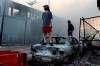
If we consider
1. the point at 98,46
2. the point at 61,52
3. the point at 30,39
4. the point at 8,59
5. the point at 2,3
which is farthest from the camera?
the point at 30,39

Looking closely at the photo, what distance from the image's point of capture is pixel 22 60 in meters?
5.05

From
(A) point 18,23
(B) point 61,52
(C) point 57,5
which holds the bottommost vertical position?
(B) point 61,52

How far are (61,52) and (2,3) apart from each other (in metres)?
14.0

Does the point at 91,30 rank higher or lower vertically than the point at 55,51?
higher

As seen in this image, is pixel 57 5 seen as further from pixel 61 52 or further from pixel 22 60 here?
pixel 22 60

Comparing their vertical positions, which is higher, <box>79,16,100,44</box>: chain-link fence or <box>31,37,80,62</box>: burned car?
<box>79,16,100,44</box>: chain-link fence

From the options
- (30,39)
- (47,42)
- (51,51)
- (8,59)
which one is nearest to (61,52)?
(51,51)

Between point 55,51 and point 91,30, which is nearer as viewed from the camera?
point 55,51

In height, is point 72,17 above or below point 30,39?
above

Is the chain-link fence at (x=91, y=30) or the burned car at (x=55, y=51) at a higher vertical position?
the chain-link fence at (x=91, y=30)

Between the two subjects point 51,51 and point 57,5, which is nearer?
point 51,51

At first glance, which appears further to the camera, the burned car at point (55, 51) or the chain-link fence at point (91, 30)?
the chain-link fence at point (91, 30)

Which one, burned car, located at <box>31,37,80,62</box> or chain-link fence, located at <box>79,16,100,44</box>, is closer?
Answer: burned car, located at <box>31,37,80,62</box>

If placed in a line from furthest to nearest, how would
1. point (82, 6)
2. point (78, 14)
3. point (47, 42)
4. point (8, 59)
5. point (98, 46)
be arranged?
point (78, 14) → point (82, 6) → point (98, 46) → point (47, 42) → point (8, 59)
